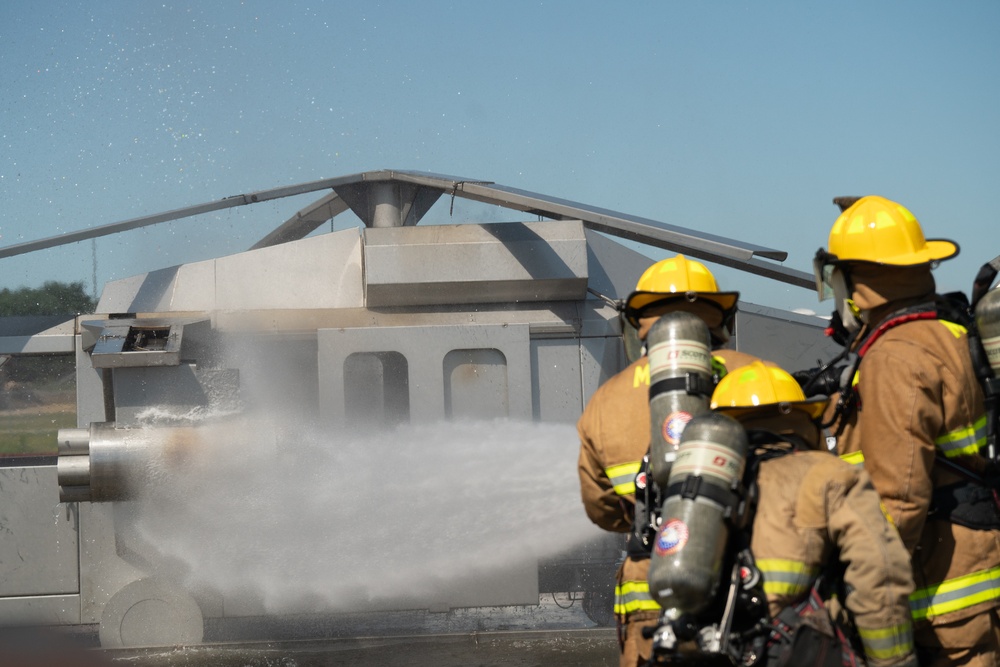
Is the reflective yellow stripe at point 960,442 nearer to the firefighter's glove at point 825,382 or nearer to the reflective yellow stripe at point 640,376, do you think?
the firefighter's glove at point 825,382

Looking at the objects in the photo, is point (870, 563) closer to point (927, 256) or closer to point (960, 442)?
point (960, 442)

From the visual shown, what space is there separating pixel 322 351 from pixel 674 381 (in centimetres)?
410

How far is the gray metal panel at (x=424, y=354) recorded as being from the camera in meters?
6.58

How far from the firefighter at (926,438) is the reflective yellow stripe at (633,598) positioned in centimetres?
78

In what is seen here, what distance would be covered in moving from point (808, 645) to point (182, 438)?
467 cm

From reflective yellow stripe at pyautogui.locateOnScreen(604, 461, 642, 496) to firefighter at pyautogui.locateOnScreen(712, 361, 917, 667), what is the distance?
63cm

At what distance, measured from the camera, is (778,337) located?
286 inches

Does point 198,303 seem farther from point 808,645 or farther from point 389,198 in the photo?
point 808,645

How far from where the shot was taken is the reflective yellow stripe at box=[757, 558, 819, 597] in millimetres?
2547

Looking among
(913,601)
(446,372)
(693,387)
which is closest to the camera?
(693,387)

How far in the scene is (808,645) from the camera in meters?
2.52

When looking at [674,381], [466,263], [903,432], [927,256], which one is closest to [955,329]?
[927,256]

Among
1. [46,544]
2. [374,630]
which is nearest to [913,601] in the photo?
[374,630]

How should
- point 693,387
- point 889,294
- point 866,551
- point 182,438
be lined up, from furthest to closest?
point 182,438 → point 889,294 → point 693,387 → point 866,551
